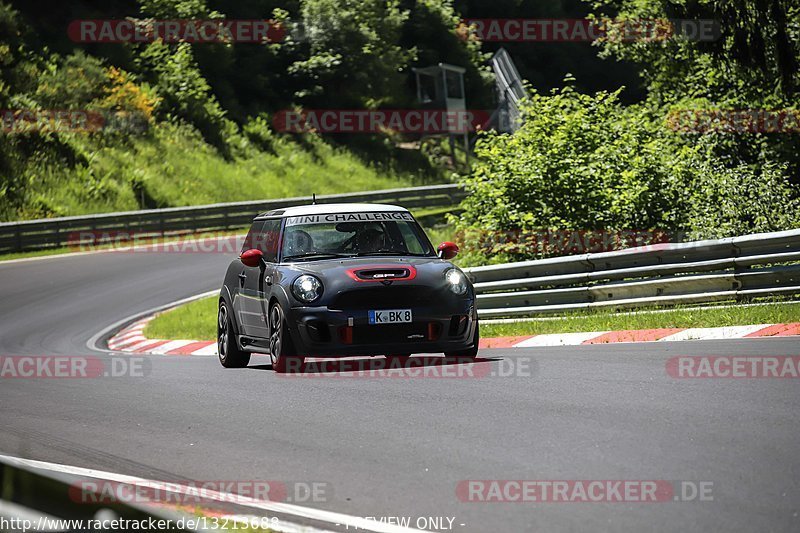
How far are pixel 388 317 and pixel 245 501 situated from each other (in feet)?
14.6

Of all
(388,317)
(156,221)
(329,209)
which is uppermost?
(329,209)

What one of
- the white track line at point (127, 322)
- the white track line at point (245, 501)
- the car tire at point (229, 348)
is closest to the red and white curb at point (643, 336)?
the white track line at point (127, 322)

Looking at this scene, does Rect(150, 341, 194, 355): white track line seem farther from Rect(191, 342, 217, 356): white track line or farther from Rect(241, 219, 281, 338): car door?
Rect(241, 219, 281, 338): car door

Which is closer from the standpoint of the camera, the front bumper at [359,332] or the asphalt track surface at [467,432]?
the asphalt track surface at [467,432]

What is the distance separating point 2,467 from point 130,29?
166ft

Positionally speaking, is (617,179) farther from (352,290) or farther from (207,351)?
(352,290)

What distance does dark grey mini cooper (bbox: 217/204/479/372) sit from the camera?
33.0 ft

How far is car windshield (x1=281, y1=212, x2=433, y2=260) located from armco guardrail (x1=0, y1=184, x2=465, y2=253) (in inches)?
700

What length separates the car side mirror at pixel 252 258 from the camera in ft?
36.8

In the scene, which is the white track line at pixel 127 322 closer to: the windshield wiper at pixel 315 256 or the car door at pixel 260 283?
the car door at pixel 260 283

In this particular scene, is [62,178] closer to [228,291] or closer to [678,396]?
[228,291]

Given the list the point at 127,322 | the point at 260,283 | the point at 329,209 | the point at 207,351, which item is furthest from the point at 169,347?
the point at 329,209

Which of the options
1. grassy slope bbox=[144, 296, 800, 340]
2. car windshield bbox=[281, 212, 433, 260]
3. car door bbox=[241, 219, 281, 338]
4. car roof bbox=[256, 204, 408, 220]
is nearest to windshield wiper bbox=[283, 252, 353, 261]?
car windshield bbox=[281, 212, 433, 260]

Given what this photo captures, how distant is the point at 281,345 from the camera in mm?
10305
